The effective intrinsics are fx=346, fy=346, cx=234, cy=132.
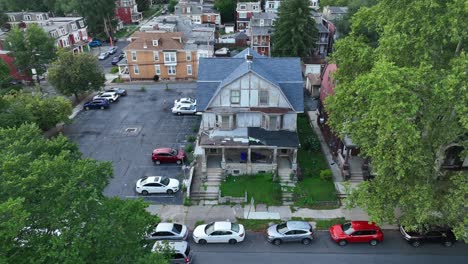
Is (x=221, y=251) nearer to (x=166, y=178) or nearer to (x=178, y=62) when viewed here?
(x=166, y=178)

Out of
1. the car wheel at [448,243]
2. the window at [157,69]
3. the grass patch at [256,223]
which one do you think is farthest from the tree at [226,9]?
the car wheel at [448,243]

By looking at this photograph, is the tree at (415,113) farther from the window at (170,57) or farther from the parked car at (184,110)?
the window at (170,57)

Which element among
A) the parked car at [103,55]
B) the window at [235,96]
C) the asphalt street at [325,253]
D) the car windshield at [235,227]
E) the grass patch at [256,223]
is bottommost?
the asphalt street at [325,253]

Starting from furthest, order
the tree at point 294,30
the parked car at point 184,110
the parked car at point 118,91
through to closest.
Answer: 1. the tree at point 294,30
2. the parked car at point 118,91
3. the parked car at point 184,110

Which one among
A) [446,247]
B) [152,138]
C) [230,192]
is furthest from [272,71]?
[446,247]

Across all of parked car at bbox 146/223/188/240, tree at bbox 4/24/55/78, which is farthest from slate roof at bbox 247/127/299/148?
tree at bbox 4/24/55/78
